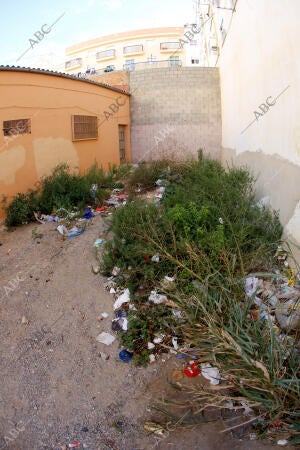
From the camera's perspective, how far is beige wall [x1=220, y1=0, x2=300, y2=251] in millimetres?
3602

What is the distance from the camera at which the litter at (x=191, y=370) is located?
268cm

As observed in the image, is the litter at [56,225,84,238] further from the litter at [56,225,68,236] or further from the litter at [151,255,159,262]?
the litter at [151,255,159,262]

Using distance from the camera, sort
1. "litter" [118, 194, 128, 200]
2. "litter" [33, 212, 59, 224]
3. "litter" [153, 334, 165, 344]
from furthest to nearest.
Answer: "litter" [118, 194, 128, 200] < "litter" [33, 212, 59, 224] < "litter" [153, 334, 165, 344]

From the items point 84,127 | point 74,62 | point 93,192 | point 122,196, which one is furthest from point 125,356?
point 74,62

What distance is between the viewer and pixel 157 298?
10.7 ft

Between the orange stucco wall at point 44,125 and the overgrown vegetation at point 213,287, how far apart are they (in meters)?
2.78

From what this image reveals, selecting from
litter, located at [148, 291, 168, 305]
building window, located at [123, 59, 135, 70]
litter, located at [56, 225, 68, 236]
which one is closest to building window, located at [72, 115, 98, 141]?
litter, located at [56, 225, 68, 236]

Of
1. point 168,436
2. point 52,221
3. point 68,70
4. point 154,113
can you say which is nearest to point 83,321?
point 168,436

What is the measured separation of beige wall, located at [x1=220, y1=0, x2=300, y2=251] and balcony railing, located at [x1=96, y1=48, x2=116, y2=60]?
25.1 metres

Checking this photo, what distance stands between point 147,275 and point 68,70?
108 ft

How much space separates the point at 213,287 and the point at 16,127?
4.79 metres

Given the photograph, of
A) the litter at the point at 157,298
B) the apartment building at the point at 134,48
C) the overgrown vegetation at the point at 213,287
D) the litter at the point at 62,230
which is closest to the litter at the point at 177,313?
the overgrown vegetation at the point at 213,287

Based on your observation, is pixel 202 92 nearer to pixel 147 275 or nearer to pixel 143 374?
pixel 147 275

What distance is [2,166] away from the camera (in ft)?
18.6
